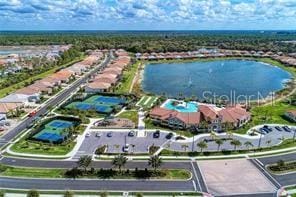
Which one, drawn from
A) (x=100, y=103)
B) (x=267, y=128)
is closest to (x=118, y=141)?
(x=100, y=103)

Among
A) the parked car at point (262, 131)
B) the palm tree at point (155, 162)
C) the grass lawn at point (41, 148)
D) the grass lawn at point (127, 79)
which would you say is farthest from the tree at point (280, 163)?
the grass lawn at point (127, 79)

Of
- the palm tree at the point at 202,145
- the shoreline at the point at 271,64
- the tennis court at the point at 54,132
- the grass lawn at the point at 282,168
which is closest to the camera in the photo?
the grass lawn at the point at 282,168

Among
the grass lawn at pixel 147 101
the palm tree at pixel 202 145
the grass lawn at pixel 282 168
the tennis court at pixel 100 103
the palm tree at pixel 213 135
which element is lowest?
the grass lawn at pixel 282 168

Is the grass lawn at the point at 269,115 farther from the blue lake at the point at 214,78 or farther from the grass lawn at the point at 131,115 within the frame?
the grass lawn at the point at 131,115

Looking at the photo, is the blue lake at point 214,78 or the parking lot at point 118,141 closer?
the parking lot at point 118,141

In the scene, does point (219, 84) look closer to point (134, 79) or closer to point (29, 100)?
point (134, 79)

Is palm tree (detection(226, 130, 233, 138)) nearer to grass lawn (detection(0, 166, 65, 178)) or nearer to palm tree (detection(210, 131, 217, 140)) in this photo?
palm tree (detection(210, 131, 217, 140))

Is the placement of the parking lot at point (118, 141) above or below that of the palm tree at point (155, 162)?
below
